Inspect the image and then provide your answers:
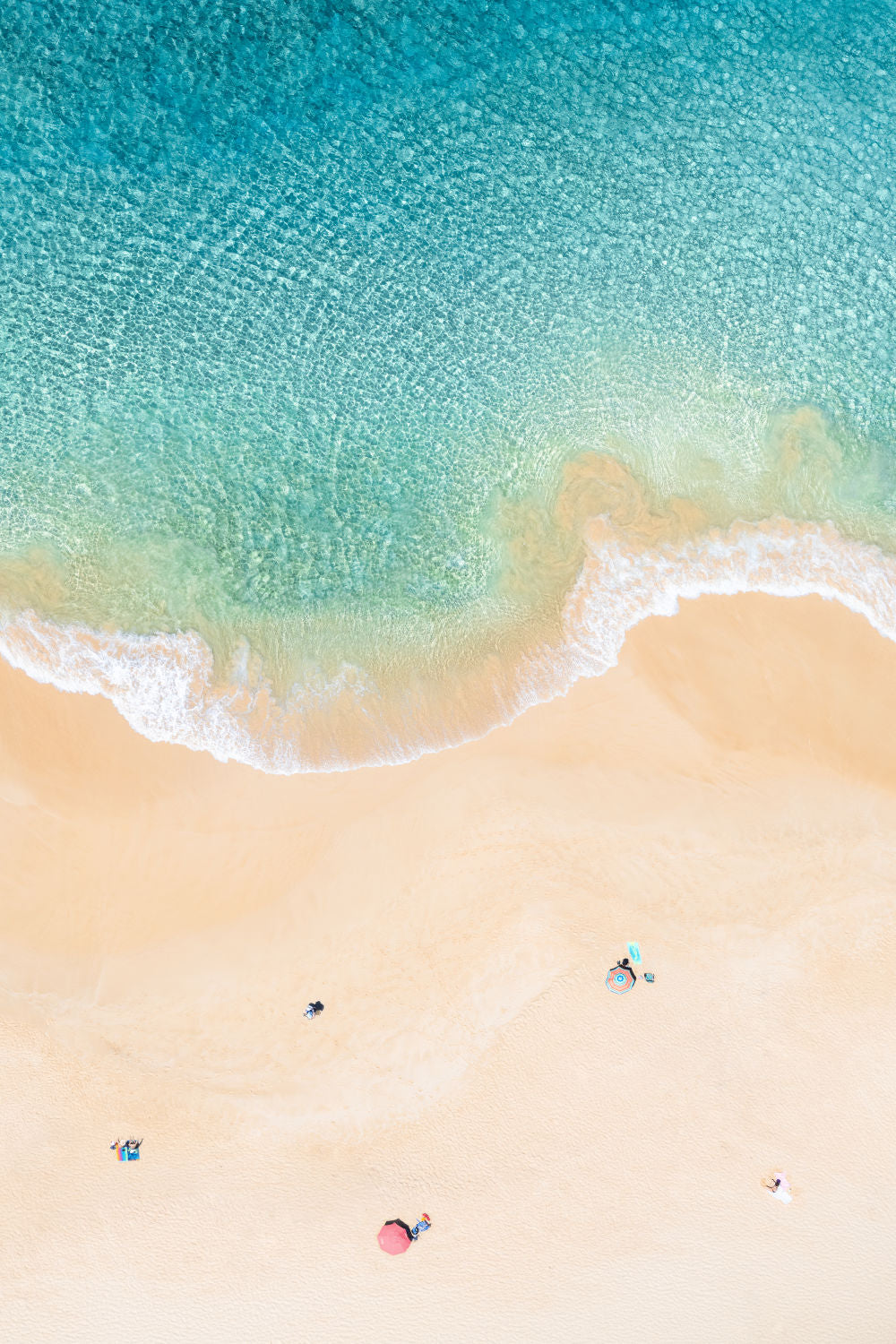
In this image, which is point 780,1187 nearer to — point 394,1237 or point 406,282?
point 394,1237

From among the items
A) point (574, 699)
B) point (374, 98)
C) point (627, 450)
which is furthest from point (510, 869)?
point (374, 98)

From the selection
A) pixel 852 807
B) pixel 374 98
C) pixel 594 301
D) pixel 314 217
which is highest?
pixel 374 98

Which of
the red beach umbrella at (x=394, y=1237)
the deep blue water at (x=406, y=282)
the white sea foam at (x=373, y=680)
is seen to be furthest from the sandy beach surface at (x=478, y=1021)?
the deep blue water at (x=406, y=282)

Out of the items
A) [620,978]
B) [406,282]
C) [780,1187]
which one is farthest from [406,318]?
[780,1187]

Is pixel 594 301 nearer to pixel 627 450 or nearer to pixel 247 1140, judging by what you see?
pixel 627 450

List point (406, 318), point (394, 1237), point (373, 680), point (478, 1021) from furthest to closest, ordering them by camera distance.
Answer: point (406, 318) < point (373, 680) < point (478, 1021) < point (394, 1237)
